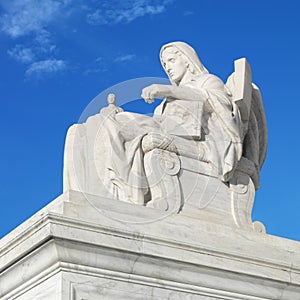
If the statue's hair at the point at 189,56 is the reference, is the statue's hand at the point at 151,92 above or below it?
below

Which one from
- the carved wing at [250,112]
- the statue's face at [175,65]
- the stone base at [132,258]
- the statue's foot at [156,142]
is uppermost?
the statue's face at [175,65]

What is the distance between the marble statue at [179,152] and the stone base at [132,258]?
0.32m

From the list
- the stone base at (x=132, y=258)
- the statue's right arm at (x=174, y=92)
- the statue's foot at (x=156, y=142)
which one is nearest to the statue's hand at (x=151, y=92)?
the statue's right arm at (x=174, y=92)

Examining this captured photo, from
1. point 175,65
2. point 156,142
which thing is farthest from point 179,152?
point 175,65

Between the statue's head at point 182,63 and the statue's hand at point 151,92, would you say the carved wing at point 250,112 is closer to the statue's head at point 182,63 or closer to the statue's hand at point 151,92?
the statue's head at point 182,63

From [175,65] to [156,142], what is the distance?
166cm

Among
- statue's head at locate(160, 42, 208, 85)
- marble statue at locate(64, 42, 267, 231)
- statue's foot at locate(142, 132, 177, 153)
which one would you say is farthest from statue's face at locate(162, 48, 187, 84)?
statue's foot at locate(142, 132, 177, 153)

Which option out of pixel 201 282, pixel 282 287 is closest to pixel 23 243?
pixel 201 282

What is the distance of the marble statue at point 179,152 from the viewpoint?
7.31 meters

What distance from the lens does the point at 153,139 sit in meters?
7.38

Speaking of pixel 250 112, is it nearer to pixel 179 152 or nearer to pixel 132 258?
pixel 179 152

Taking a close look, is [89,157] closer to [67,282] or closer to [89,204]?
[89,204]

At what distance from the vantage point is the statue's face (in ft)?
28.7

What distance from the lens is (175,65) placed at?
8758mm
